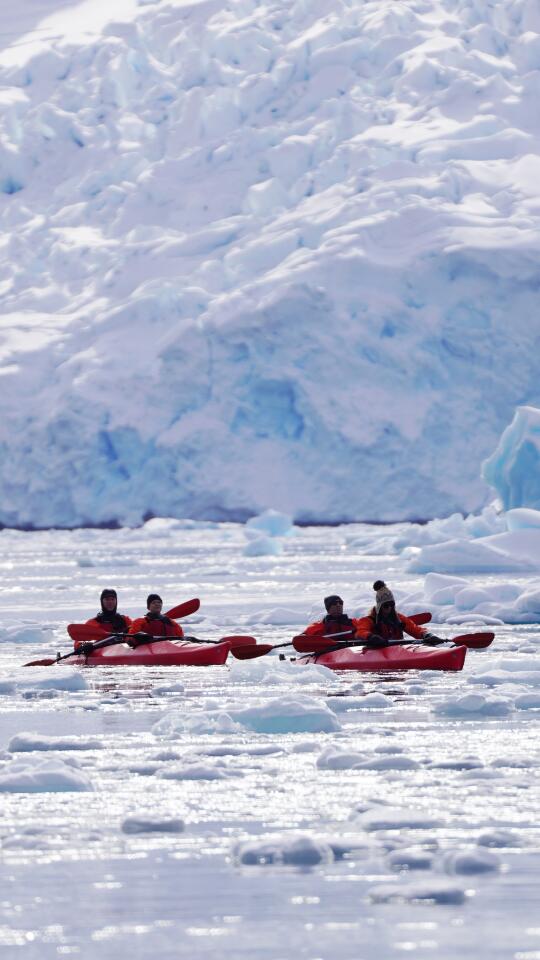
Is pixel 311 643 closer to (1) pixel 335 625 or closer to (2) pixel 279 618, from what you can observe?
(1) pixel 335 625

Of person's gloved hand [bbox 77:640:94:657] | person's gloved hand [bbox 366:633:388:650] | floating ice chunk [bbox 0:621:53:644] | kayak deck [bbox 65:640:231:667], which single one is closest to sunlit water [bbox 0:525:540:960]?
person's gloved hand [bbox 366:633:388:650]

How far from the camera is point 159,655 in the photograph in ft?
38.4

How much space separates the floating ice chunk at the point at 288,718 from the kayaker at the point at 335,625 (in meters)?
3.26

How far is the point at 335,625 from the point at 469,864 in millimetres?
6642

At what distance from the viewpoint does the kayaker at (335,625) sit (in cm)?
1112

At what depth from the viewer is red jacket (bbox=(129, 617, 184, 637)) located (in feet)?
39.3

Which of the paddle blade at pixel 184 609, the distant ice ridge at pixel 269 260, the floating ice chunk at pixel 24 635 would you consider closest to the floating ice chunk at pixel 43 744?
the paddle blade at pixel 184 609

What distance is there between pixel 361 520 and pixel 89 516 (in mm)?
6233

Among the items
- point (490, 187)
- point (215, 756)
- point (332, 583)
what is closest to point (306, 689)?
point (215, 756)

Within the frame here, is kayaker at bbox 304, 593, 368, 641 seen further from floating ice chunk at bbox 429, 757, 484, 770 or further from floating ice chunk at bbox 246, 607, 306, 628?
floating ice chunk at bbox 429, 757, 484, 770

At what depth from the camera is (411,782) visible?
6.10 meters

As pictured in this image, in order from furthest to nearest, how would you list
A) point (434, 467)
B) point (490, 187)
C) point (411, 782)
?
point (490, 187)
point (434, 467)
point (411, 782)

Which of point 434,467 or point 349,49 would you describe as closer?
point 434,467

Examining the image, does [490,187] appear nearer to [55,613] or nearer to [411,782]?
[55,613]
